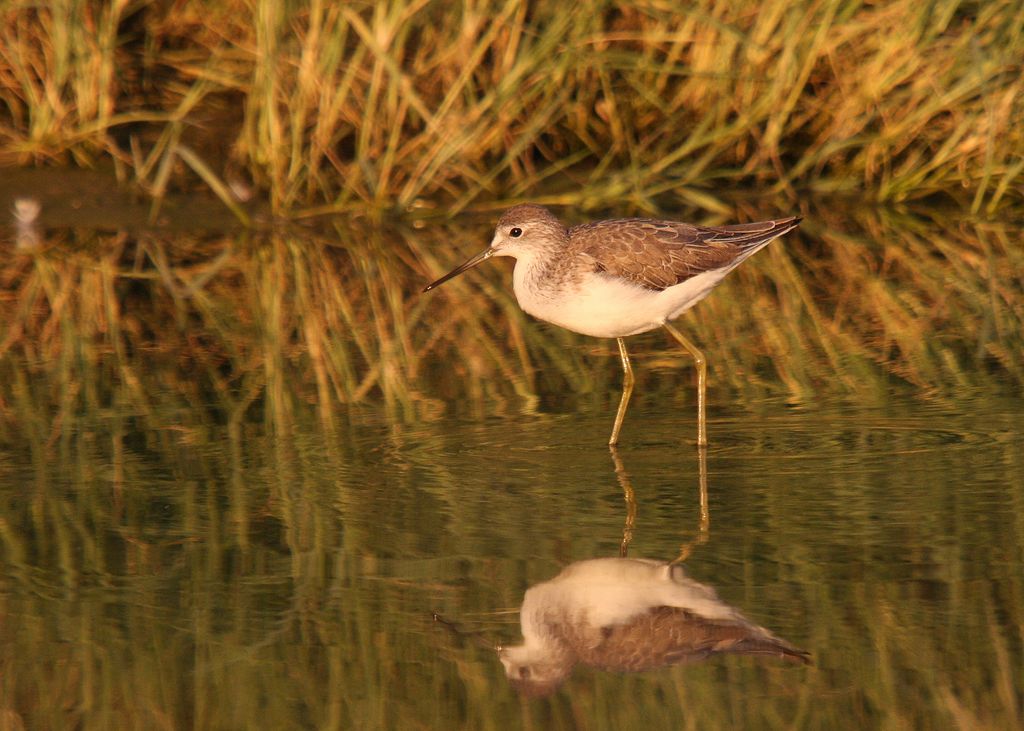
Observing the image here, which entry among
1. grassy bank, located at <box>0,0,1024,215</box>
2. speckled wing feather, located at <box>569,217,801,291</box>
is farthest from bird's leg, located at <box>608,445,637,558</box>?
grassy bank, located at <box>0,0,1024,215</box>

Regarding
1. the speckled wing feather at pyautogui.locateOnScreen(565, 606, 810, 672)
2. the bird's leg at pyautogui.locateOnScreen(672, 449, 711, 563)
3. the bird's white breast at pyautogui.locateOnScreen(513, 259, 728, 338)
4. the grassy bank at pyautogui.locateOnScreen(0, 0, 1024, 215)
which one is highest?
the grassy bank at pyautogui.locateOnScreen(0, 0, 1024, 215)

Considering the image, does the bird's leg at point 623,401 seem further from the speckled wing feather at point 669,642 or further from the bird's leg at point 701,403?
the speckled wing feather at point 669,642

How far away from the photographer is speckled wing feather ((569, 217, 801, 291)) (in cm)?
648

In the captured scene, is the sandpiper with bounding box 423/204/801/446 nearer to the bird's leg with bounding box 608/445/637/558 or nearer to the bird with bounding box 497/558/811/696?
the bird's leg with bounding box 608/445/637/558

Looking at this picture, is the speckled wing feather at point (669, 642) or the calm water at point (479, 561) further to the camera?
the speckled wing feather at point (669, 642)

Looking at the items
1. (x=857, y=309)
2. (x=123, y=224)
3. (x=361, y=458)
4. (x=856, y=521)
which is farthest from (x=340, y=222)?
(x=856, y=521)

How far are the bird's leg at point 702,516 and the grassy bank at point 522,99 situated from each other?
4311mm

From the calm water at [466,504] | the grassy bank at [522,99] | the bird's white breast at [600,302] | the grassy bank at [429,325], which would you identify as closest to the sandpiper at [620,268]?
the bird's white breast at [600,302]

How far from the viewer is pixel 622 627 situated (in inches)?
172

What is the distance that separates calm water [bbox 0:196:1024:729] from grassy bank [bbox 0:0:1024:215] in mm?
1622

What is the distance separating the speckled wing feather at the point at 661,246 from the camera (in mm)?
6477

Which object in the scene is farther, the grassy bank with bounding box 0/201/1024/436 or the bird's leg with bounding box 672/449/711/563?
the grassy bank with bounding box 0/201/1024/436

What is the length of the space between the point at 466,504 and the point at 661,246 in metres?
1.62

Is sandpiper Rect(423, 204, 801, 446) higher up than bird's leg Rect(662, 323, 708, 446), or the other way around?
sandpiper Rect(423, 204, 801, 446)
